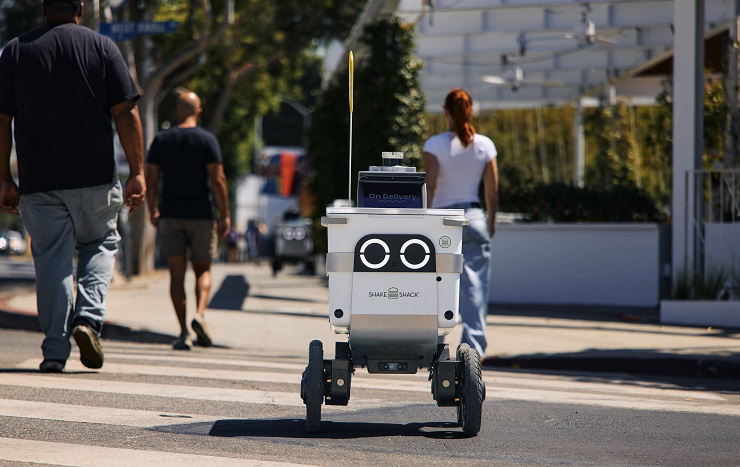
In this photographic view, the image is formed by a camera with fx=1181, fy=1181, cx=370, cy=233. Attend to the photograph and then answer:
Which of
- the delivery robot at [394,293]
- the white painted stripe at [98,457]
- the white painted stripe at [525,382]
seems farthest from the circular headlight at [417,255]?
the white painted stripe at [525,382]

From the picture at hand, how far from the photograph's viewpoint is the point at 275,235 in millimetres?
27953

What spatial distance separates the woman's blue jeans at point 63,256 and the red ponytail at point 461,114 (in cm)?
238

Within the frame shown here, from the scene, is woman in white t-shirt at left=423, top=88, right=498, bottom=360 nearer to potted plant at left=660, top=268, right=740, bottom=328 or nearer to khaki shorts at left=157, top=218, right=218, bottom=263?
khaki shorts at left=157, top=218, right=218, bottom=263

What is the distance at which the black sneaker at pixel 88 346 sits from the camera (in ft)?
21.7

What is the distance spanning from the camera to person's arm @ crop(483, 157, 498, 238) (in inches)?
316

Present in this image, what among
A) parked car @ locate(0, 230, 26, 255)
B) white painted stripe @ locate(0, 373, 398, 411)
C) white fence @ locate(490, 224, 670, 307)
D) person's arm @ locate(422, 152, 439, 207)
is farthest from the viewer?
parked car @ locate(0, 230, 26, 255)

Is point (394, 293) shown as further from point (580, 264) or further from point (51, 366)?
point (580, 264)

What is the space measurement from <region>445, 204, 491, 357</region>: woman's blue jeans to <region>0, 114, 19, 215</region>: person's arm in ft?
9.19

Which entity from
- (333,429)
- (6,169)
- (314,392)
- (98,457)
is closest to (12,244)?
(6,169)

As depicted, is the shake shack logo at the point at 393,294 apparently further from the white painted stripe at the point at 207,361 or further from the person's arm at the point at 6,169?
the white painted stripe at the point at 207,361

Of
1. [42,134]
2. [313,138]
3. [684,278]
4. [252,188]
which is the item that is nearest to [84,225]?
[42,134]

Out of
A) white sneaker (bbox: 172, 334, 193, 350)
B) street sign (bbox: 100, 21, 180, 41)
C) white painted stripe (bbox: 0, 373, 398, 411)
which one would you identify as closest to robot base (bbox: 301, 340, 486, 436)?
white painted stripe (bbox: 0, 373, 398, 411)

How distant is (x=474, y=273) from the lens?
312 inches

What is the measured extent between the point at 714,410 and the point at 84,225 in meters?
3.67
